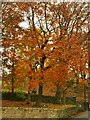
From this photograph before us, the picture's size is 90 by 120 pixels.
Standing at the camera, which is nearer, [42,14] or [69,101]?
[42,14]

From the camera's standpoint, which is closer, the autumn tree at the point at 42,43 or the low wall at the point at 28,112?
the low wall at the point at 28,112

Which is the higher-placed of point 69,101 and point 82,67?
point 82,67

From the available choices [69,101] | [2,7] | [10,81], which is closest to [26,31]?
[2,7]

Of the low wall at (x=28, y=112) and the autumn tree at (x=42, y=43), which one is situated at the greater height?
the autumn tree at (x=42, y=43)

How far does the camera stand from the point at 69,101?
34.8 metres

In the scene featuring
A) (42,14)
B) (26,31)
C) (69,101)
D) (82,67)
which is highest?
(42,14)

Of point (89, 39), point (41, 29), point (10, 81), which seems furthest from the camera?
point (89, 39)

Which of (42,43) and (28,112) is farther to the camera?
(42,43)

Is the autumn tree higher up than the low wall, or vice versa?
→ the autumn tree

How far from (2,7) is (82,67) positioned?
23.9ft

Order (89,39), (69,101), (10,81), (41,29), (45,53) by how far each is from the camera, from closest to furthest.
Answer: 1. (45,53)
2. (41,29)
3. (10,81)
4. (89,39)
5. (69,101)

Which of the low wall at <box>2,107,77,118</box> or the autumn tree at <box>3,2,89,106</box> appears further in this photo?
the autumn tree at <box>3,2,89,106</box>

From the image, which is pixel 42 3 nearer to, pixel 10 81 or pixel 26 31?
pixel 26 31

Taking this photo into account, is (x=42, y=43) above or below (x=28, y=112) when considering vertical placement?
above
